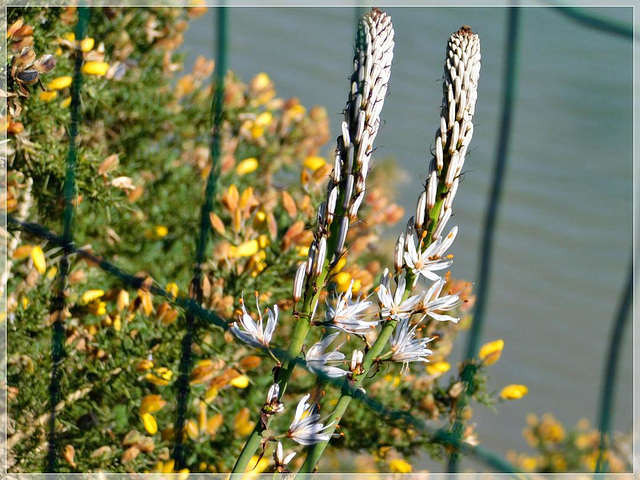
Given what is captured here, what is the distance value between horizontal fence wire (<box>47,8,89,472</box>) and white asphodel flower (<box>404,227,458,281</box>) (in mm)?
688

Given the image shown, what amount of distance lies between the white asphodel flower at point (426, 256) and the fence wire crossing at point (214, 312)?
291mm

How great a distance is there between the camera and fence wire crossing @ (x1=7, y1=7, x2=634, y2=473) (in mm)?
1075

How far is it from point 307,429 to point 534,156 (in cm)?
353

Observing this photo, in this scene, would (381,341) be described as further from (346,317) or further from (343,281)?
(343,281)

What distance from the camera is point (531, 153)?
4023 millimetres

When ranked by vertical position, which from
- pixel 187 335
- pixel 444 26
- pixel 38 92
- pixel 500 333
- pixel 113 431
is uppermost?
pixel 444 26

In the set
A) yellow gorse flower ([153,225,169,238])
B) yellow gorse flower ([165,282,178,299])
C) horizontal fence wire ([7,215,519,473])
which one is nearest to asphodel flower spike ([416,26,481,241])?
horizontal fence wire ([7,215,519,473])

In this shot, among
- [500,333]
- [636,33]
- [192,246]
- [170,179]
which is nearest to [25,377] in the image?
[192,246]

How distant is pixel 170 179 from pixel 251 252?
1.77 feet

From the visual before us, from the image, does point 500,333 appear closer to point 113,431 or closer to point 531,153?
point 531,153

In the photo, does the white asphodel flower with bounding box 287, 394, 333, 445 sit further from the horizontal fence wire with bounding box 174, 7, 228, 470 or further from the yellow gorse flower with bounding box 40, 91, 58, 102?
the yellow gorse flower with bounding box 40, 91, 58, 102

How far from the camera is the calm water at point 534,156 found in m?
3.72

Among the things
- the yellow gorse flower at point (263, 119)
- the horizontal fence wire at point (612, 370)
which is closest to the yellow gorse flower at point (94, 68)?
the yellow gorse flower at point (263, 119)

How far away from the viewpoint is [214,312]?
1.21m
